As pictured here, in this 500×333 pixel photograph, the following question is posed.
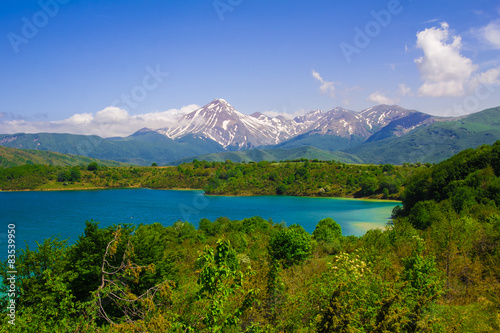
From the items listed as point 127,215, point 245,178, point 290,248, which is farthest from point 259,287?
point 245,178

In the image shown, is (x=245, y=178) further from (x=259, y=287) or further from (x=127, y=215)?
(x=259, y=287)

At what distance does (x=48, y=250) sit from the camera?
12.3 meters

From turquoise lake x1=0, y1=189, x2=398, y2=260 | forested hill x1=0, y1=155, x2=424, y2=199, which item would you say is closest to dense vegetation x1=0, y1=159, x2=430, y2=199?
forested hill x1=0, y1=155, x2=424, y2=199

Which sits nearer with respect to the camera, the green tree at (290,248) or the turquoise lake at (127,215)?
the green tree at (290,248)

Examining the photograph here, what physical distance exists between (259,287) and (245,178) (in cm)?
12436

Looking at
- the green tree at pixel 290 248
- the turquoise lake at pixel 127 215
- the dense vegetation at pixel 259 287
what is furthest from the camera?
the turquoise lake at pixel 127 215

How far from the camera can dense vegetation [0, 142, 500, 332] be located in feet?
21.2

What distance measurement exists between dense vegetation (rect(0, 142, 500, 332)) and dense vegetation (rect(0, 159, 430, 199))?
84.2 metres

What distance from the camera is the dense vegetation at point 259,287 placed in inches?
255

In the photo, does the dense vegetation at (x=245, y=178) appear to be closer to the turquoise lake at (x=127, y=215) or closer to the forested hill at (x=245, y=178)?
the forested hill at (x=245, y=178)

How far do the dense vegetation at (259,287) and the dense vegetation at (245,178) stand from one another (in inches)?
3314

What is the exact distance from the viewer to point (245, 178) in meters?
135

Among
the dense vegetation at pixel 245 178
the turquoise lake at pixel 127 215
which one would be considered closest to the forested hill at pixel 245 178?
the dense vegetation at pixel 245 178

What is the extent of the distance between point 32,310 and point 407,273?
12.0m
